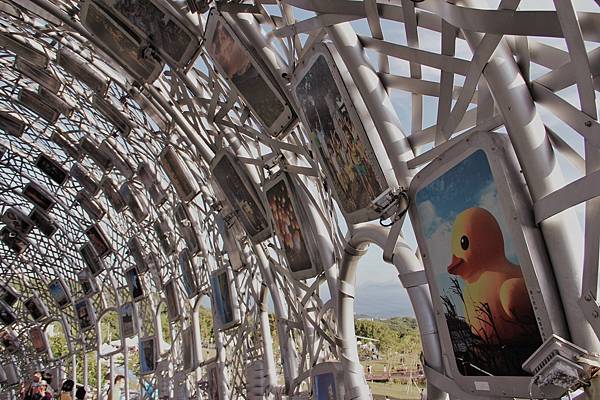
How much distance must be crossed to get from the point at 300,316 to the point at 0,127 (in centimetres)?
2194

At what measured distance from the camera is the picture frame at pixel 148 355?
24703 mm

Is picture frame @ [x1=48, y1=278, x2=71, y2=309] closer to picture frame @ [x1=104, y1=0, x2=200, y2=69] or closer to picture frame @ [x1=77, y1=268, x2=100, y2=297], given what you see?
picture frame @ [x1=77, y1=268, x2=100, y2=297]

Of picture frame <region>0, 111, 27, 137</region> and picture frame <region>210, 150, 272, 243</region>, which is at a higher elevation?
picture frame <region>0, 111, 27, 137</region>

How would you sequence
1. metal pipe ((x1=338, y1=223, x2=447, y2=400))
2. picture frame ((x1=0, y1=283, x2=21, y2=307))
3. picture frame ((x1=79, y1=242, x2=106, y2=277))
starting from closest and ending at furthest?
metal pipe ((x1=338, y1=223, x2=447, y2=400)) < picture frame ((x1=79, y1=242, x2=106, y2=277)) < picture frame ((x1=0, y1=283, x2=21, y2=307))

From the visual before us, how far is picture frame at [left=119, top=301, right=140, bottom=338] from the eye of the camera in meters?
27.9

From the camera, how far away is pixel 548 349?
397cm

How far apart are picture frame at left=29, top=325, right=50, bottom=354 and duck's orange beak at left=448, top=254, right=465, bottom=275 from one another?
42.4 m

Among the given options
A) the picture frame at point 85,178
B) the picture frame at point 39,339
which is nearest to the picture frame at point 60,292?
the picture frame at point 39,339

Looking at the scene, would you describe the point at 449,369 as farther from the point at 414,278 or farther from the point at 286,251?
the point at 286,251

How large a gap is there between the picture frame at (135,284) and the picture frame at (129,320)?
81 cm

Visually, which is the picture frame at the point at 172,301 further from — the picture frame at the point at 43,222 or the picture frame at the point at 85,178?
the picture frame at the point at 43,222

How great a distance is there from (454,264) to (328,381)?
4.40 meters

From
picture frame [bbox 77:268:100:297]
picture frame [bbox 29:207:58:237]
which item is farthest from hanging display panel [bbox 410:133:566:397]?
picture frame [bbox 29:207:58:237]

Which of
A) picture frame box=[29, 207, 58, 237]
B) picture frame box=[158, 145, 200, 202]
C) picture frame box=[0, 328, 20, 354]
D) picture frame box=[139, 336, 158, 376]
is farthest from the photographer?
picture frame box=[0, 328, 20, 354]
